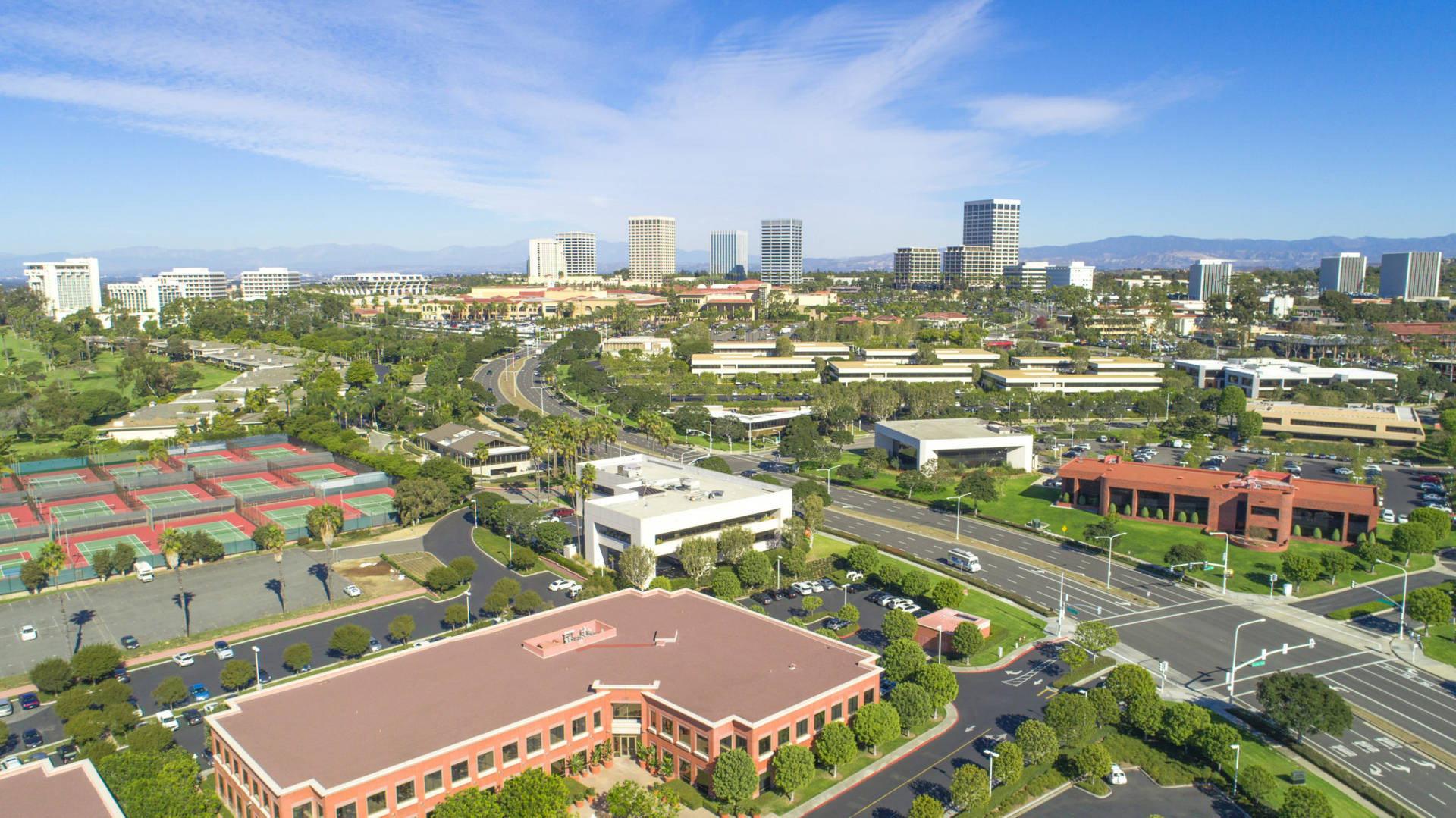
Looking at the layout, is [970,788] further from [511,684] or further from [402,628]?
[402,628]

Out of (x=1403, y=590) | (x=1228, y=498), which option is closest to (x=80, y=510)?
(x=1228, y=498)

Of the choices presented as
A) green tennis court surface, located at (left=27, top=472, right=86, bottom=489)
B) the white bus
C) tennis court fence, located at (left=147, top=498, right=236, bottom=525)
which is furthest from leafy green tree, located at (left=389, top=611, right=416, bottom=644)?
green tennis court surface, located at (left=27, top=472, right=86, bottom=489)

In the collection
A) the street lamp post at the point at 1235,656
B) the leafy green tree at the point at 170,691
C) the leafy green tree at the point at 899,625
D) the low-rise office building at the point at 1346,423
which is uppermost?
the low-rise office building at the point at 1346,423

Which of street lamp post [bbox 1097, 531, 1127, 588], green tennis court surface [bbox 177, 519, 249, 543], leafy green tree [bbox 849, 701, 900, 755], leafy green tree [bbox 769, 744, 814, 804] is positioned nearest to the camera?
leafy green tree [bbox 769, 744, 814, 804]

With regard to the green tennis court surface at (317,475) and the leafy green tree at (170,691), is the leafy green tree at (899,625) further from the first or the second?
the green tennis court surface at (317,475)

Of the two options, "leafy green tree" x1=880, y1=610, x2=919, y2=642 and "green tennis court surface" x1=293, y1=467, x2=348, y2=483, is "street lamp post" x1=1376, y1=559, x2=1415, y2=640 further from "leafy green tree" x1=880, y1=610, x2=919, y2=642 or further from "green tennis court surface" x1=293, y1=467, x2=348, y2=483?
"green tennis court surface" x1=293, y1=467, x2=348, y2=483

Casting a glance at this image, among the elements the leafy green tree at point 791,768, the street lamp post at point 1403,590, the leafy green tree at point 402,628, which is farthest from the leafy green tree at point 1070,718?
the leafy green tree at point 402,628
